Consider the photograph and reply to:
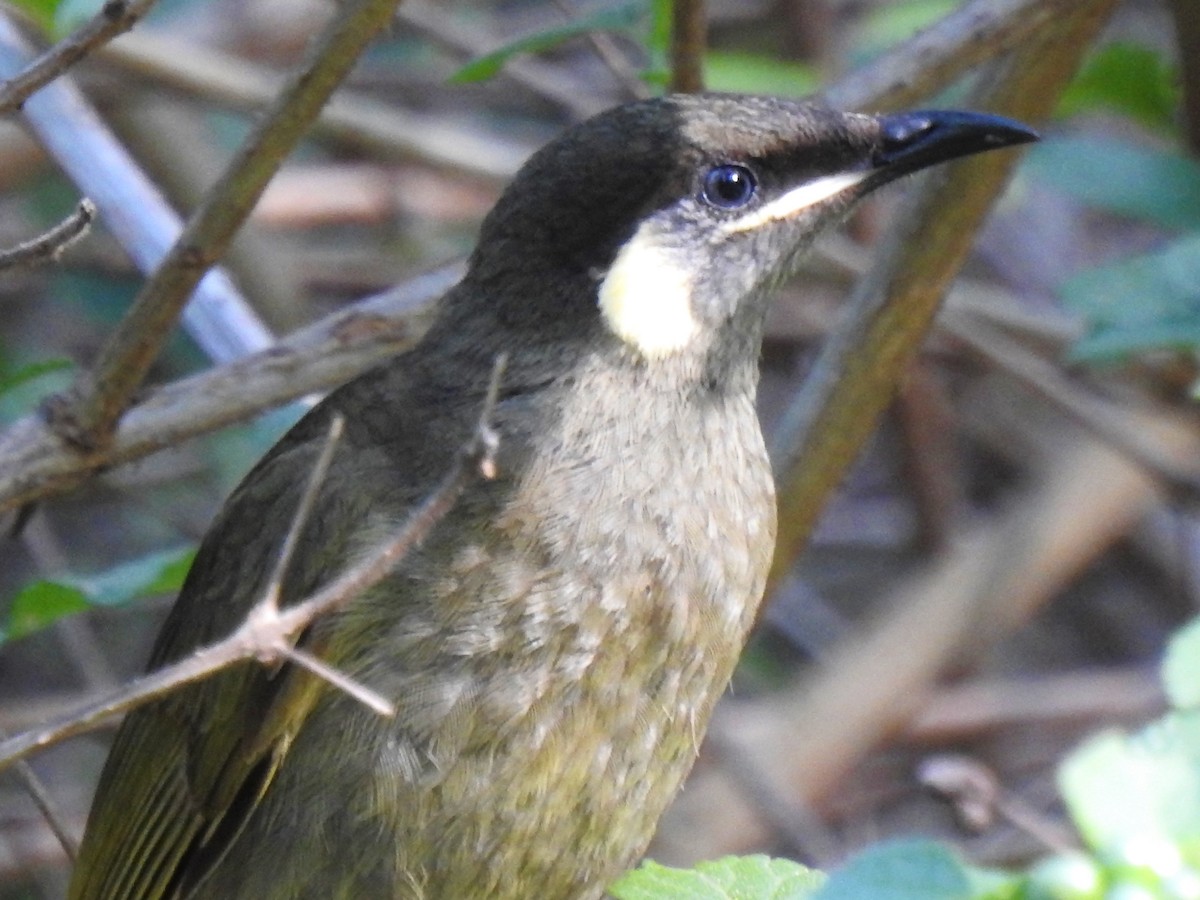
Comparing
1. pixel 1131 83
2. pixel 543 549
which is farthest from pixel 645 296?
pixel 1131 83

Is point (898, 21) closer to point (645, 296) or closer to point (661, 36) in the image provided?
point (661, 36)

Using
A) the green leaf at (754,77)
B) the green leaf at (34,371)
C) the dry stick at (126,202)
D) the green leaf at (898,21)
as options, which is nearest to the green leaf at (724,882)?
the green leaf at (34,371)

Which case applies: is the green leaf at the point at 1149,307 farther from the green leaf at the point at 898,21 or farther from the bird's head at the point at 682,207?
the green leaf at the point at 898,21

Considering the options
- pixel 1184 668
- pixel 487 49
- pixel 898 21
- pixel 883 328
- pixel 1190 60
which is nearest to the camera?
pixel 1184 668

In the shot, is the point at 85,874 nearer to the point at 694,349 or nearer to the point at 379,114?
the point at 694,349

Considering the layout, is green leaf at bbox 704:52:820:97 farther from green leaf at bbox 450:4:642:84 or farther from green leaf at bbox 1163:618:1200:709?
green leaf at bbox 1163:618:1200:709
